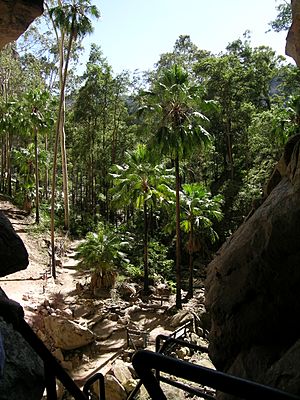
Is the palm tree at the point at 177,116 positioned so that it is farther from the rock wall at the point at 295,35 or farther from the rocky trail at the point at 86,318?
the rock wall at the point at 295,35

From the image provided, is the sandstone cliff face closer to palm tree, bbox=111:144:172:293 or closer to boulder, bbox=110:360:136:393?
boulder, bbox=110:360:136:393

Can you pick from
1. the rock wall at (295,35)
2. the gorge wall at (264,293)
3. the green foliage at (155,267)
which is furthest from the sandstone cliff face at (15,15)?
the green foliage at (155,267)

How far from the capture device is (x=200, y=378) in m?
1.42

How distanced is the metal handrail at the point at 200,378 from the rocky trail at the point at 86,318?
9074 millimetres

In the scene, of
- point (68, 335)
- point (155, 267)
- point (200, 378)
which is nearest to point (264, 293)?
point (200, 378)

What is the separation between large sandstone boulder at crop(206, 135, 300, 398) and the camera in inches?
Result: 165

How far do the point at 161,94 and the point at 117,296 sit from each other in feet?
31.7

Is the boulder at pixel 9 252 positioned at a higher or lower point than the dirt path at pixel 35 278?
higher

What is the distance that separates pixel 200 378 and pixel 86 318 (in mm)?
Result: 14841

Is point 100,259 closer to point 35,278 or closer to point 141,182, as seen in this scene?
point 35,278

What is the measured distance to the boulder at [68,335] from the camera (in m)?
12.8

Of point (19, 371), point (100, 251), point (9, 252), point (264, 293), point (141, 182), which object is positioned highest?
point (141, 182)

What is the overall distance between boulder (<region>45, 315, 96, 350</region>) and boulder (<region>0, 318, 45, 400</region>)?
1010cm

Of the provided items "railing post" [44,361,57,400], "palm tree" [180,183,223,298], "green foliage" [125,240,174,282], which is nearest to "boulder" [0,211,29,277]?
"railing post" [44,361,57,400]
